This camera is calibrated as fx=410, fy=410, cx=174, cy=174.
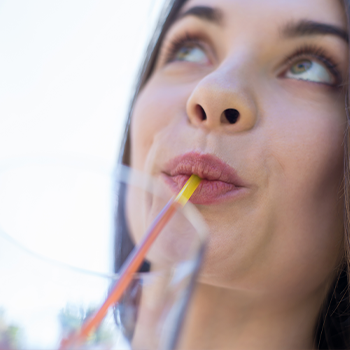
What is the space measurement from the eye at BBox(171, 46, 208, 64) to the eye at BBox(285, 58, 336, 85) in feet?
0.68

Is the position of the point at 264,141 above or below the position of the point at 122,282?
above

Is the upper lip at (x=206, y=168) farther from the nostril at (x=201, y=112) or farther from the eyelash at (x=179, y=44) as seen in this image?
the eyelash at (x=179, y=44)

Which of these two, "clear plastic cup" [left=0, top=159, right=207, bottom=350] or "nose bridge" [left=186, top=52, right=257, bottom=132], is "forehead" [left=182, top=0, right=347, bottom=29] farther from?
"clear plastic cup" [left=0, top=159, right=207, bottom=350]

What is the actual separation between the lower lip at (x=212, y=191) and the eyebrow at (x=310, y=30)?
1.08 ft

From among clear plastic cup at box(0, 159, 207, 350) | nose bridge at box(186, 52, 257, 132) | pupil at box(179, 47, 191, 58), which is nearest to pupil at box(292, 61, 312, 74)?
nose bridge at box(186, 52, 257, 132)

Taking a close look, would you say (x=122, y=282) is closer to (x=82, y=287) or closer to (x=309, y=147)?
(x=82, y=287)

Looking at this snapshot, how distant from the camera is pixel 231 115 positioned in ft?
2.33

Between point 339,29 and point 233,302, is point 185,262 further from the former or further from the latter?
point 339,29

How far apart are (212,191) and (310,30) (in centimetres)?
38

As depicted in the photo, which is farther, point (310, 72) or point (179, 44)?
point (179, 44)

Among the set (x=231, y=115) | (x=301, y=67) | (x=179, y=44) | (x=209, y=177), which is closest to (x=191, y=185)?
(x=209, y=177)

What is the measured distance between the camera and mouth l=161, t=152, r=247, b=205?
0.70 metres

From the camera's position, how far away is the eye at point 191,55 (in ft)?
3.10

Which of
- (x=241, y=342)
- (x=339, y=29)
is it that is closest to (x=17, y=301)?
(x=241, y=342)
